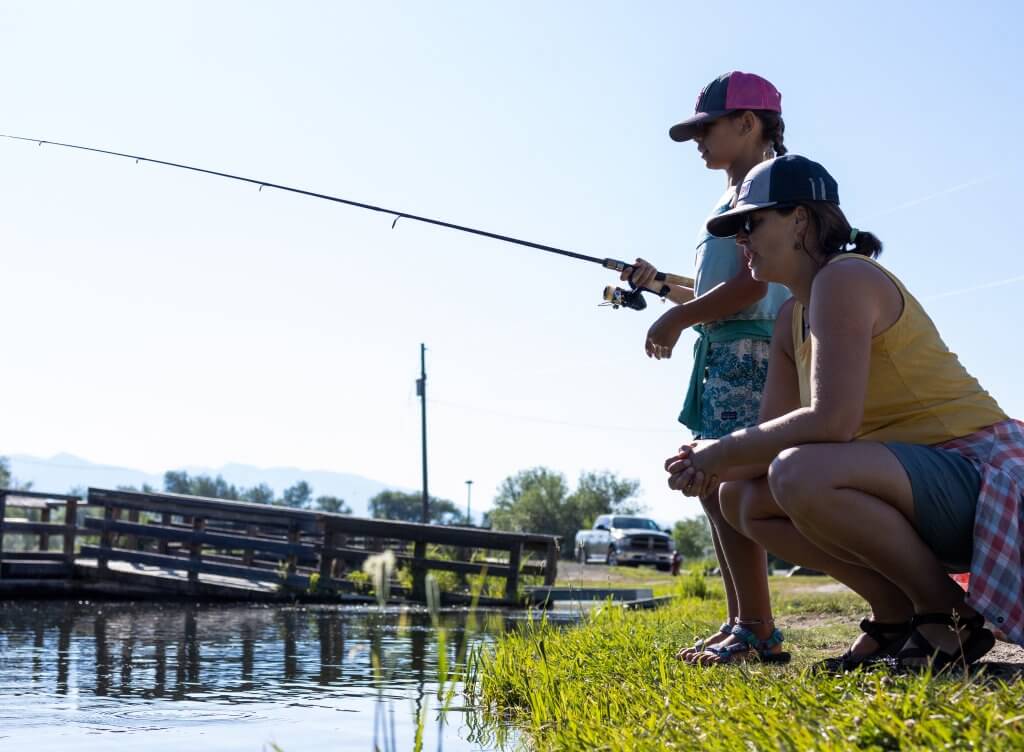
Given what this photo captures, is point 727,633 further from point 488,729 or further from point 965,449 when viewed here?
point 965,449

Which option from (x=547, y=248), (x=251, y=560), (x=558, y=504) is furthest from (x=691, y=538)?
(x=547, y=248)

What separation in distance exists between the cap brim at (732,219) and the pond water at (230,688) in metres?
1.32

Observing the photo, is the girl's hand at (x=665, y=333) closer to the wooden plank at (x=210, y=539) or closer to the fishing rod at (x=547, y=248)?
the fishing rod at (x=547, y=248)

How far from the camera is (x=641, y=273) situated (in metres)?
4.97

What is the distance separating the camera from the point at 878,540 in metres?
3.08

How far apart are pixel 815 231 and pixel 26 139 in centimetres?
485

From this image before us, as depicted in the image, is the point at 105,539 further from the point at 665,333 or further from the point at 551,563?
the point at 665,333

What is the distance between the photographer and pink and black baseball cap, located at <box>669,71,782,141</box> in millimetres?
4344

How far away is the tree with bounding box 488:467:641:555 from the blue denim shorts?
86749 millimetres

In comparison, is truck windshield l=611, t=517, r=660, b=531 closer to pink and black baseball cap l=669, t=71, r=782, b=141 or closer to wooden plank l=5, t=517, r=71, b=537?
wooden plank l=5, t=517, r=71, b=537

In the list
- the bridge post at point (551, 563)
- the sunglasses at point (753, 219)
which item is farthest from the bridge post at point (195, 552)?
the sunglasses at point (753, 219)

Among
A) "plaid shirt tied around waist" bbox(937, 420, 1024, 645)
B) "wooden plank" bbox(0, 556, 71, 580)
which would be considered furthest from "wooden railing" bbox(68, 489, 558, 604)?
"plaid shirt tied around waist" bbox(937, 420, 1024, 645)

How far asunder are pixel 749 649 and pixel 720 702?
4.01 feet

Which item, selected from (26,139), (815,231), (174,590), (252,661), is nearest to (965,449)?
(815,231)
